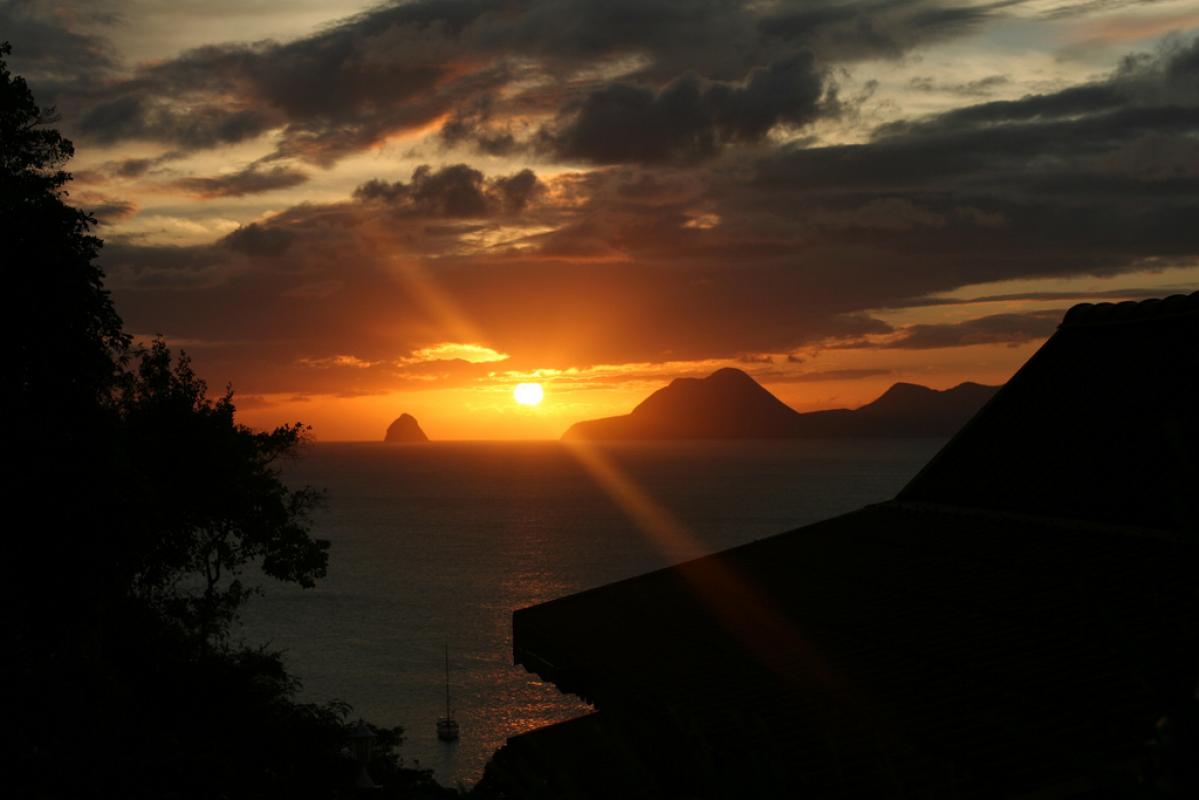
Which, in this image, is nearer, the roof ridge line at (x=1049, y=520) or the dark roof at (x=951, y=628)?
the dark roof at (x=951, y=628)

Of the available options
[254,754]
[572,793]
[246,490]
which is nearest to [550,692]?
[246,490]

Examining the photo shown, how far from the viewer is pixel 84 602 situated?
22.1m

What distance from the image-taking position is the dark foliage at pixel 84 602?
15703 millimetres

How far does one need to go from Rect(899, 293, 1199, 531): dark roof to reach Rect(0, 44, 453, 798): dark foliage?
12.0 m

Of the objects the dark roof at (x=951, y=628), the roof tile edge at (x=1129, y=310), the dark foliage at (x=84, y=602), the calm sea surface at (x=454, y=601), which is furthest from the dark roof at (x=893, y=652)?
the calm sea surface at (x=454, y=601)

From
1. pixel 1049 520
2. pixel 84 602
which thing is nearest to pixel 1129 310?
pixel 1049 520

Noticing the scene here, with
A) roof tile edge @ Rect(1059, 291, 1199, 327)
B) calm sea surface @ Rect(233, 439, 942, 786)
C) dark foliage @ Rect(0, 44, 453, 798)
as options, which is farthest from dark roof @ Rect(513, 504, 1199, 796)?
calm sea surface @ Rect(233, 439, 942, 786)

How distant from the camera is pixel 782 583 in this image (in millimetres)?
12508

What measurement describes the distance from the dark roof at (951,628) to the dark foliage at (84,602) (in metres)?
7.25

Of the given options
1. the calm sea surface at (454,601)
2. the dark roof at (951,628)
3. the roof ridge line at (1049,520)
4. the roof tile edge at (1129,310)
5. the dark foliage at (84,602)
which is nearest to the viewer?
the dark roof at (951,628)

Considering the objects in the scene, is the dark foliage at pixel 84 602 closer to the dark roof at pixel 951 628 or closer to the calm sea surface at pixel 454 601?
the dark roof at pixel 951 628

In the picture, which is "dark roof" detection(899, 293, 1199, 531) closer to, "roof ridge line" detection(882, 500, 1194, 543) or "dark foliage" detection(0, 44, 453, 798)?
"roof ridge line" detection(882, 500, 1194, 543)

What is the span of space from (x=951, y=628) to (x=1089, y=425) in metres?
5.24

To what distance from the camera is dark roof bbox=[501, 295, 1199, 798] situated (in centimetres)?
501
